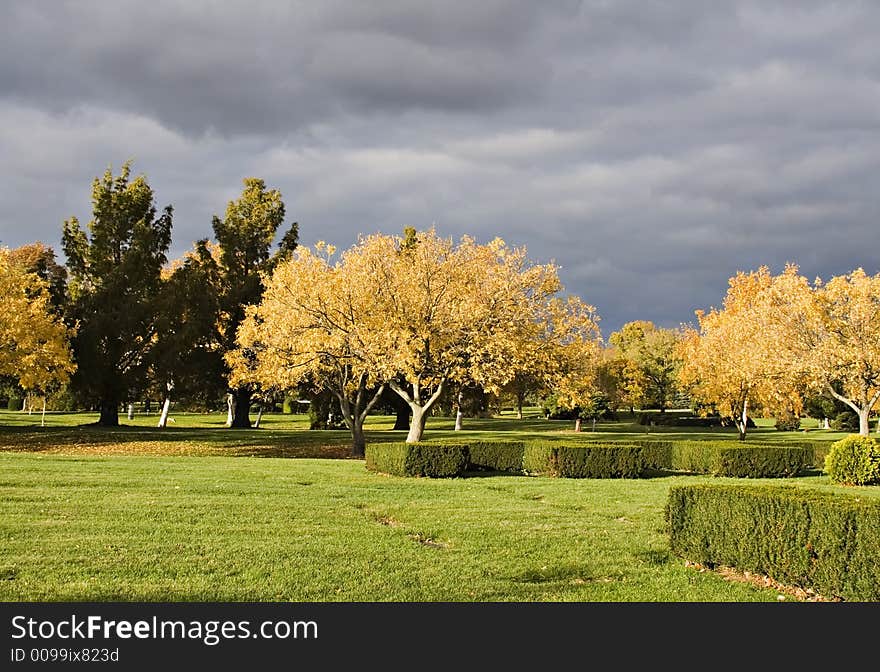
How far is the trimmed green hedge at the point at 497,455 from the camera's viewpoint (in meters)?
20.1

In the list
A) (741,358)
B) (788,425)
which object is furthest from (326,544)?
(788,425)

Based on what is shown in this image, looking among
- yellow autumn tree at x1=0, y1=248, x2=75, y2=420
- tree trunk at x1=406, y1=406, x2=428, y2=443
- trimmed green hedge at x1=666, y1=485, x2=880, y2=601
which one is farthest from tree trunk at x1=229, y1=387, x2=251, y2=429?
trimmed green hedge at x1=666, y1=485, x2=880, y2=601

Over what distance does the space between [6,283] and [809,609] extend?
2767cm

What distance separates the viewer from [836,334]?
90.0 feet

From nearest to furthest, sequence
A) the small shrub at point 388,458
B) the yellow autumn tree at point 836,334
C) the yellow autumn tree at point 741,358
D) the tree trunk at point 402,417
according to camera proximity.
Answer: the small shrub at point 388,458 < the yellow autumn tree at point 836,334 < the yellow autumn tree at point 741,358 < the tree trunk at point 402,417

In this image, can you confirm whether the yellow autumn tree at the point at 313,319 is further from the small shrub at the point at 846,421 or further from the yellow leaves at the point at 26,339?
the small shrub at the point at 846,421

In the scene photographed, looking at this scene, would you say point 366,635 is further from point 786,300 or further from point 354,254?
point 786,300

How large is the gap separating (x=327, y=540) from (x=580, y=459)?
36.2ft

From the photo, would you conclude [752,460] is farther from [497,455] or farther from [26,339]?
[26,339]

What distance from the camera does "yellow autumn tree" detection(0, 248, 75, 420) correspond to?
24797 millimetres

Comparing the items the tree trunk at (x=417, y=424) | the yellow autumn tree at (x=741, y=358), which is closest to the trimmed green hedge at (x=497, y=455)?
the tree trunk at (x=417, y=424)

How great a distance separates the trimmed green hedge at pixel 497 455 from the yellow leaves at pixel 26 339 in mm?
15440

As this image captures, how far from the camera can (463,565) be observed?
817cm

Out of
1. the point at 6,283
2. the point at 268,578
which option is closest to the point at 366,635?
the point at 268,578
